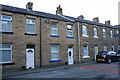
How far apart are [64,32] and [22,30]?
5.89 meters

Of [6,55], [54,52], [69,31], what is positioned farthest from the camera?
[69,31]

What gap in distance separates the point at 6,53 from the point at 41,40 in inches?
162

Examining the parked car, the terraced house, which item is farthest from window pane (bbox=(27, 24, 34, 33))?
the parked car

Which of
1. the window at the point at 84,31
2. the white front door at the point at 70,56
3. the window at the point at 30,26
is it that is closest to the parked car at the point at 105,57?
the window at the point at 84,31

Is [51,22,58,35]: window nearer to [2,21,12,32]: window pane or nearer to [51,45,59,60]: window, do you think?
[51,45,59,60]: window

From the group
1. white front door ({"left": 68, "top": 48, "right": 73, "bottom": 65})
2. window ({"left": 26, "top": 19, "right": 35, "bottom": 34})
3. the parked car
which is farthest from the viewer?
the parked car

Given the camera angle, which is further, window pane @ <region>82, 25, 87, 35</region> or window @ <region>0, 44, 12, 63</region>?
window pane @ <region>82, 25, 87, 35</region>

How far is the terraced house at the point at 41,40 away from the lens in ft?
39.3

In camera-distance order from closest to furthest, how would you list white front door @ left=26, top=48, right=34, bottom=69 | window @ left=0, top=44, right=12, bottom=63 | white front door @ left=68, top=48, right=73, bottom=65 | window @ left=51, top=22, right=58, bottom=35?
window @ left=0, top=44, right=12, bottom=63
white front door @ left=26, top=48, right=34, bottom=69
window @ left=51, top=22, right=58, bottom=35
white front door @ left=68, top=48, right=73, bottom=65

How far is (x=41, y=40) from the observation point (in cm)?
1402

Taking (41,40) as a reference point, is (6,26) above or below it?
above

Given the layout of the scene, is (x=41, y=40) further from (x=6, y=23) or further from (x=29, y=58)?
(x=6, y=23)

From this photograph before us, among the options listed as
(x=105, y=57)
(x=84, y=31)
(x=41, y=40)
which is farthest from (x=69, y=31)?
(x=105, y=57)

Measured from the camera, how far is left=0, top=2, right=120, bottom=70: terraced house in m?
12.0
